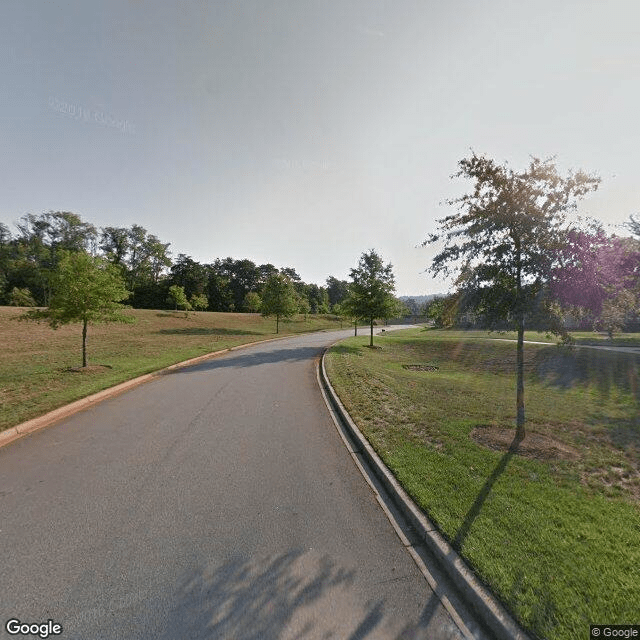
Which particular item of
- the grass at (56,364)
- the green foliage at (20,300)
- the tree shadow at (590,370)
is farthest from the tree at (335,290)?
the tree shadow at (590,370)

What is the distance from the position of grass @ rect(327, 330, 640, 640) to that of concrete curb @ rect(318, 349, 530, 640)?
86 millimetres

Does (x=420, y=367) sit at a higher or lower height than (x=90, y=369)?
lower

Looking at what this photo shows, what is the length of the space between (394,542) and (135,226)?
89.2 m

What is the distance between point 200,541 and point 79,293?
1165cm

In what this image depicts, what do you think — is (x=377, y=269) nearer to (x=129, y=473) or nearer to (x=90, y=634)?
(x=129, y=473)

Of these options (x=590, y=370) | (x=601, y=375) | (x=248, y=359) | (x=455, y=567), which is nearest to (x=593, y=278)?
(x=455, y=567)

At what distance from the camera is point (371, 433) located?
6.11 meters

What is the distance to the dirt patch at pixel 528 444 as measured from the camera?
17.7ft

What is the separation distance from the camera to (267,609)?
8.18 feet

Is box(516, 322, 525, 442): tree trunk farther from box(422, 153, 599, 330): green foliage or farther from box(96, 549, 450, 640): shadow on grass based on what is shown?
box(96, 549, 450, 640): shadow on grass

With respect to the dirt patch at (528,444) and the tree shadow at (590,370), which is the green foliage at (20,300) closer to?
the dirt patch at (528,444)

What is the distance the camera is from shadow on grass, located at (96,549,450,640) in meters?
2.32

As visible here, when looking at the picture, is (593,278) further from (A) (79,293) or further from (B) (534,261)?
(A) (79,293)

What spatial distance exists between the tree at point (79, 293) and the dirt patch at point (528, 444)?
13200 millimetres
